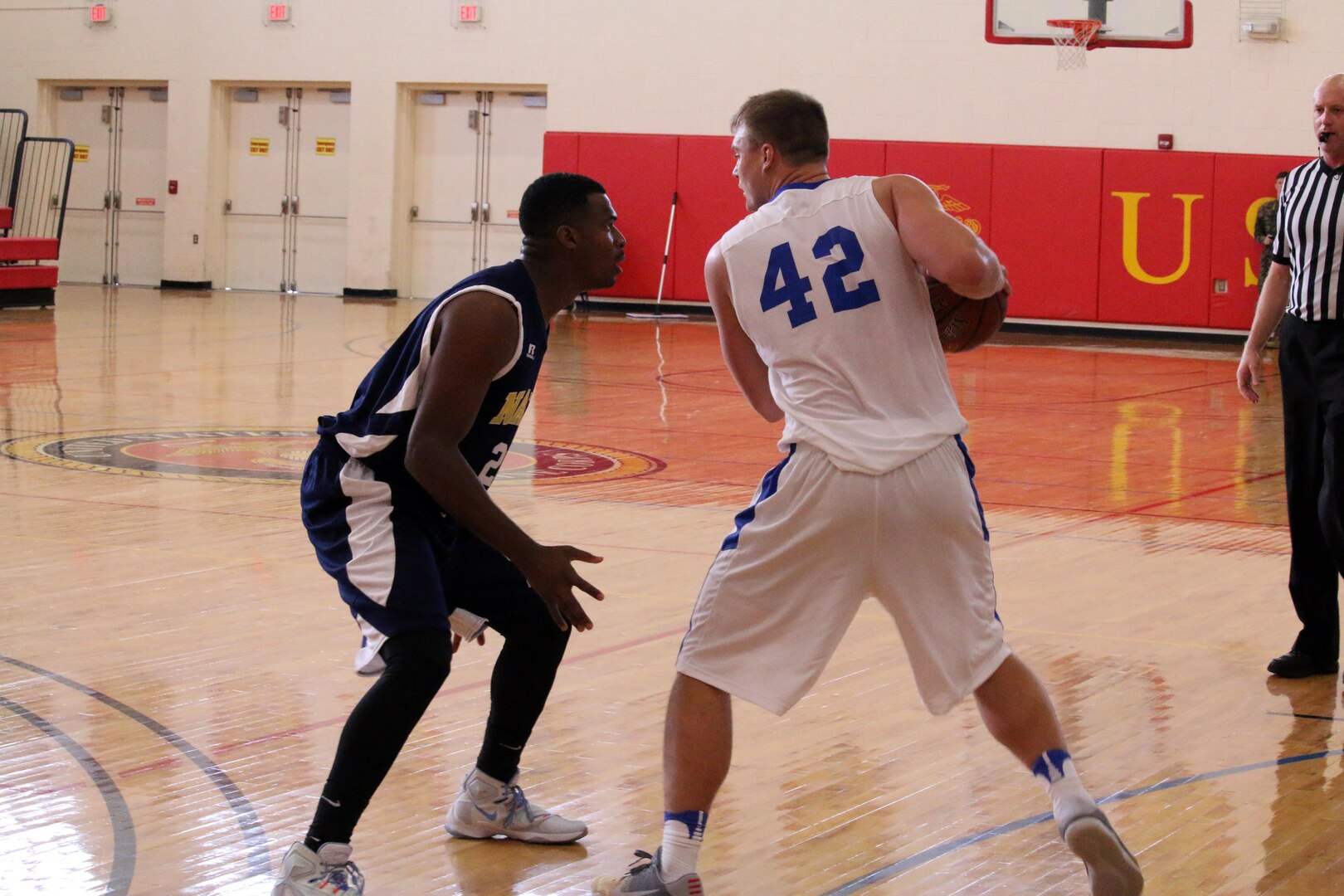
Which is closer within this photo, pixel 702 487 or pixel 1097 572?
pixel 1097 572

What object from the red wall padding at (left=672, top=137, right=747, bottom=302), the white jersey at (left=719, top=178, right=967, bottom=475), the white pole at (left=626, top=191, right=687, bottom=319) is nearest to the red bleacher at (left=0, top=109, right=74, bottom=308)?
the white pole at (left=626, top=191, right=687, bottom=319)

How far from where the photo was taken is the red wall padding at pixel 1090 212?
723 inches

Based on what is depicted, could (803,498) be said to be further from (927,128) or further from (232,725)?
(927,128)

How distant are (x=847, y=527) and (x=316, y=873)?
3.47 feet

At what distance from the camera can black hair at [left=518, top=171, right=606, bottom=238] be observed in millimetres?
3033

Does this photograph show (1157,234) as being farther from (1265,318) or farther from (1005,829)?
(1005,829)

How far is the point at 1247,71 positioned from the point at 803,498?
55.8 ft

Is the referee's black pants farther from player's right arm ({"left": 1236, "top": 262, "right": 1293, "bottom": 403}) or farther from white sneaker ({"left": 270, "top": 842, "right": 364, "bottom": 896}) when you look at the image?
white sneaker ({"left": 270, "top": 842, "right": 364, "bottom": 896})

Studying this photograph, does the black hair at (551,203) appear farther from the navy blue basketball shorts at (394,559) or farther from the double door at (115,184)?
the double door at (115,184)

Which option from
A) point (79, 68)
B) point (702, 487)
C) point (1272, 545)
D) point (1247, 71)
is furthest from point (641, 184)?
point (1272, 545)

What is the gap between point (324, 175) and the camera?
2295 centimetres

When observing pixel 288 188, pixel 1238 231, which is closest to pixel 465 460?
pixel 1238 231

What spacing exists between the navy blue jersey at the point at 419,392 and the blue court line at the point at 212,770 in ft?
2.45

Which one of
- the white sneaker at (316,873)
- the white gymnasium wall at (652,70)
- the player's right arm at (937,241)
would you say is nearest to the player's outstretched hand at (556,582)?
the white sneaker at (316,873)
